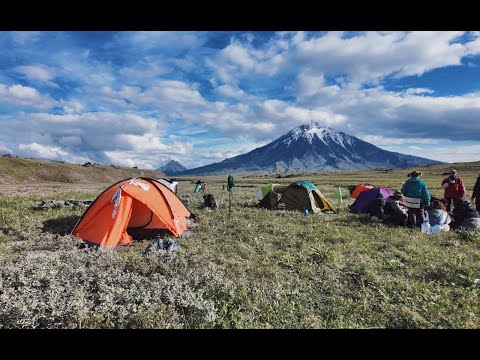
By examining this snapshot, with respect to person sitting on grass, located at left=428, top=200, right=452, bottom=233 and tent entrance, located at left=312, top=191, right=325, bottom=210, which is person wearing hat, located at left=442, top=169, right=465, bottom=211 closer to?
person sitting on grass, located at left=428, top=200, right=452, bottom=233

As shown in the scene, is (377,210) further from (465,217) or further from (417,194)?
(465,217)

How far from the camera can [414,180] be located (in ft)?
49.6

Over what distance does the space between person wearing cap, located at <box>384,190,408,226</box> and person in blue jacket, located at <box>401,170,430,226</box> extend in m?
0.31

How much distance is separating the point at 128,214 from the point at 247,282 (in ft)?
21.8

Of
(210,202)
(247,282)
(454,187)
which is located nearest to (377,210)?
(454,187)

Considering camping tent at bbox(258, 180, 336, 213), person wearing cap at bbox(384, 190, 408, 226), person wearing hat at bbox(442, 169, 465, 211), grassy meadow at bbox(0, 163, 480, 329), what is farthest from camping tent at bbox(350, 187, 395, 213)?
grassy meadow at bbox(0, 163, 480, 329)

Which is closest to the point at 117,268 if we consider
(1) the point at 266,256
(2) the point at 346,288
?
(1) the point at 266,256

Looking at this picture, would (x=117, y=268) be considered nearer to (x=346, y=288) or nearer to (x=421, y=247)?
(x=346, y=288)

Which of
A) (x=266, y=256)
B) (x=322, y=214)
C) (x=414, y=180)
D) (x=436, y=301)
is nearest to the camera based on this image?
(x=436, y=301)

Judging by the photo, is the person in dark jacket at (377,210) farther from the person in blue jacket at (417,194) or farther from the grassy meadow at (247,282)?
the grassy meadow at (247,282)

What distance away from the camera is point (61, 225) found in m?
14.7

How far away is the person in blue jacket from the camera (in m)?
14.8
